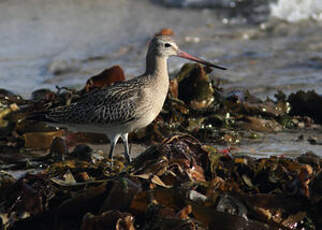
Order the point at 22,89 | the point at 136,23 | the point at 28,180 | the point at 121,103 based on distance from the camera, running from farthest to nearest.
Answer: the point at 136,23, the point at 22,89, the point at 121,103, the point at 28,180

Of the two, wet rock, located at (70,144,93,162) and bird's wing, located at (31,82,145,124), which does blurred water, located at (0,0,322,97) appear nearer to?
bird's wing, located at (31,82,145,124)

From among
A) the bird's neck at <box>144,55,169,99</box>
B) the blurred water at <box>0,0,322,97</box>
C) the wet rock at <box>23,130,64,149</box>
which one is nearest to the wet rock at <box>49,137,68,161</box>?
the wet rock at <box>23,130,64,149</box>

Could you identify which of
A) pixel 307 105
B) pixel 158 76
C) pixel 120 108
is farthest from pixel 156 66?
pixel 307 105

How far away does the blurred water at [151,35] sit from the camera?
8750mm

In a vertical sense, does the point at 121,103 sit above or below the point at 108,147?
above

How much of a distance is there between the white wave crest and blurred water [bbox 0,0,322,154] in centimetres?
2

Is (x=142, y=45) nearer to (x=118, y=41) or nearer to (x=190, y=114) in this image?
(x=118, y=41)

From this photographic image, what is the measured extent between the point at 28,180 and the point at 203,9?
9228 millimetres

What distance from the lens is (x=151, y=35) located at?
11227 millimetres

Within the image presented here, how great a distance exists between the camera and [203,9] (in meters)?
12.8

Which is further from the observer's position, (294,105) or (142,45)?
(142,45)

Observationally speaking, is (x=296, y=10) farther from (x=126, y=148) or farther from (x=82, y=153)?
(x=82, y=153)

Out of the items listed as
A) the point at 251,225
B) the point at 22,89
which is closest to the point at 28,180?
the point at 251,225

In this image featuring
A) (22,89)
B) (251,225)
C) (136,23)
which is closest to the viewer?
(251,225)
